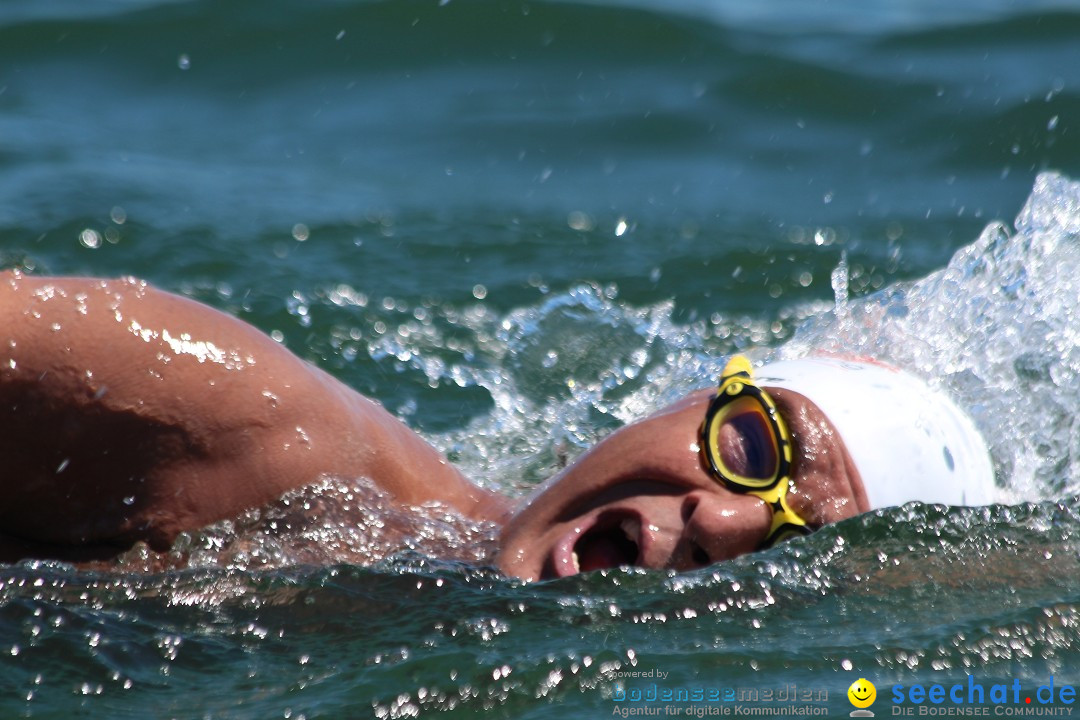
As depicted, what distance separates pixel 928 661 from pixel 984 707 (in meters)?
0.19

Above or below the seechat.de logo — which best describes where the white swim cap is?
above

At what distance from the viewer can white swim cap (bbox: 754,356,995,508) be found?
134 inches

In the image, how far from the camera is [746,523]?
3213mm

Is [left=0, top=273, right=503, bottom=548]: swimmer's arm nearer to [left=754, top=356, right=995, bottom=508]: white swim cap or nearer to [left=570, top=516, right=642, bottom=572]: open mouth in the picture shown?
[left=570, top=516, right=642, bottom=572]: open mouth

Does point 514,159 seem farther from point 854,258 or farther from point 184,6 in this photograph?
point 184,6

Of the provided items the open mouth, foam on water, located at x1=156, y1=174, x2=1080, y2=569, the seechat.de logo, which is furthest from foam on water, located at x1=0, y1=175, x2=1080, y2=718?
foam on water, located at x1=156, y1=174, x2=1080, y2=569

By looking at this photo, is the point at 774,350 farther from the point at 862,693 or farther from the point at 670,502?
the point at 862,693

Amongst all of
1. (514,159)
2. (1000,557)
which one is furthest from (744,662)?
(514,159)

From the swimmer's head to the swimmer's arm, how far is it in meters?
0.51

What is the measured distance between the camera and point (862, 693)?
2785mm

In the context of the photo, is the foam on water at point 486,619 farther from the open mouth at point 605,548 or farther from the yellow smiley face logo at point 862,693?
the open mouth at point 605,548

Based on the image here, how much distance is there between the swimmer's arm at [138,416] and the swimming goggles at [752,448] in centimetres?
88

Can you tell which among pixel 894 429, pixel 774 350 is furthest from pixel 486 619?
pixel 774 350

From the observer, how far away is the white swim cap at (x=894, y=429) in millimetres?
3408
